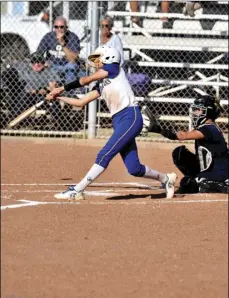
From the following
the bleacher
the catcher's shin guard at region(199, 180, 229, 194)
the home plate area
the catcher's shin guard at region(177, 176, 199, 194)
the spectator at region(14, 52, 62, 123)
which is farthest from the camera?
the bleacher

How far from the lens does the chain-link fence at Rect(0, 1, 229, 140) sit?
16.7 metres

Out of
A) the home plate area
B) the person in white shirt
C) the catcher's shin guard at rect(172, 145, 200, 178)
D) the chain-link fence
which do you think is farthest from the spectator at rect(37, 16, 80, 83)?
the person in white shirt

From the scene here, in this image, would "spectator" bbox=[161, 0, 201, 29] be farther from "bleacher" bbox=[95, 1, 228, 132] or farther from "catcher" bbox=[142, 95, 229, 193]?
"catcher" bbox=[142, 95, 229, 193]

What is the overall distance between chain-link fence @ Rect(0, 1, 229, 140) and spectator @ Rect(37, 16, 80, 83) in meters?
0.02

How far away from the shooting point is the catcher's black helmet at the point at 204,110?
11234 millimetres

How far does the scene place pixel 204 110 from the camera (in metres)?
11.2

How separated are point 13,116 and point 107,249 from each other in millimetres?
9451

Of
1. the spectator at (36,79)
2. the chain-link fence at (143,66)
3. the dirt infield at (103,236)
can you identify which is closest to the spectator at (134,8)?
the chain-link fence at (143,66)

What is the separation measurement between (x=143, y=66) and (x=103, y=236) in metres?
8.91

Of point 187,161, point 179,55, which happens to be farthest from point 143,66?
point 187,161

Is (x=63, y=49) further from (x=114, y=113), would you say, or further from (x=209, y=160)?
(x=114, y=113)

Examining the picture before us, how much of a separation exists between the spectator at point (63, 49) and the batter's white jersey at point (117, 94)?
6.04 meters

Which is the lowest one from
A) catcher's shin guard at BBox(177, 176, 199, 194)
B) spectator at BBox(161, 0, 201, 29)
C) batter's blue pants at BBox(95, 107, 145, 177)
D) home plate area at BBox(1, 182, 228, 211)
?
home plate area at BBox(1, 182, 228, 211)

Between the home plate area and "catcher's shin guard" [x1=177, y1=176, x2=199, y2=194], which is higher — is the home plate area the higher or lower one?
the lower one
